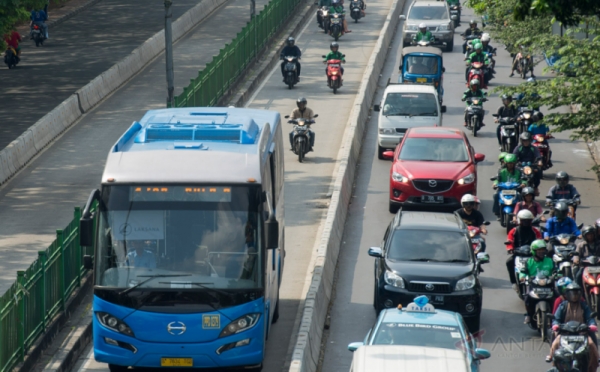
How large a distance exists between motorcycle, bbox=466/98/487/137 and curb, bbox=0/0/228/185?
1126 centimetres

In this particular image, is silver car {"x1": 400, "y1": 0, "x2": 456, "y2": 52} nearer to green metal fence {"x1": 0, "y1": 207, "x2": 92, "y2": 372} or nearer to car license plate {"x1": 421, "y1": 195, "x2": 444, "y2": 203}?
car license plate {"x1": 421, "y1": 195, "x2": 444, "y2": 203}

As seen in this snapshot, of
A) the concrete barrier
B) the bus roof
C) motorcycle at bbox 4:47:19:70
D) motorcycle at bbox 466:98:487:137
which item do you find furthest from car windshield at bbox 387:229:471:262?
motorcycle at bbox 4:47:19:70

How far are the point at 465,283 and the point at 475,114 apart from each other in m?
15.9

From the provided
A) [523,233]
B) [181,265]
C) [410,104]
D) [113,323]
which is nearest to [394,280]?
[523,233]

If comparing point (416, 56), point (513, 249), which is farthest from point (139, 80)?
point (513, 249)

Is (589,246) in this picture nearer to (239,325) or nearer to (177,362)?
(239,325)

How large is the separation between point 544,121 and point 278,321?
7886 millimetres

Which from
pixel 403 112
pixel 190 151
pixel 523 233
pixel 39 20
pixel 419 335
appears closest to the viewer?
pixel 419 335

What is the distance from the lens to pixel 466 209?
20.7 meters

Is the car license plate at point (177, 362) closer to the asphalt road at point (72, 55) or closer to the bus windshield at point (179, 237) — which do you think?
the bus windshield at point (179, 237)

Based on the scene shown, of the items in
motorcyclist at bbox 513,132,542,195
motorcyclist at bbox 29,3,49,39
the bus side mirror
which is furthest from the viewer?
motorcyclist at bbox 29,3,49,39

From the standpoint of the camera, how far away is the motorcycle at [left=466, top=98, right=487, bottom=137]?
32938 mm

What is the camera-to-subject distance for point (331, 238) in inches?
Result: 841

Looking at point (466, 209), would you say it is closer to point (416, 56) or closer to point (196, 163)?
point (196, 163)
